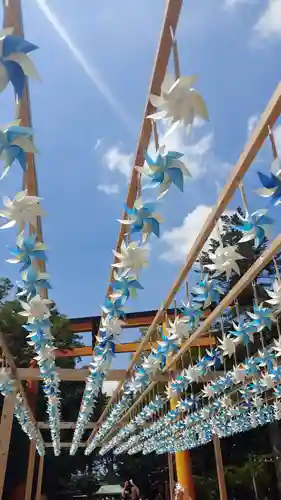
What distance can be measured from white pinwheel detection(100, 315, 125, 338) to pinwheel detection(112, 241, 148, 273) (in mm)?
1040

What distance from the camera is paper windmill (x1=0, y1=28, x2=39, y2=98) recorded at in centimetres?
122

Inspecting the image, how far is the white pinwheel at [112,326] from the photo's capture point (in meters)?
3.43

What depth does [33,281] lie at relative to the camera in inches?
103

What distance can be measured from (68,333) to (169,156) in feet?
41.0

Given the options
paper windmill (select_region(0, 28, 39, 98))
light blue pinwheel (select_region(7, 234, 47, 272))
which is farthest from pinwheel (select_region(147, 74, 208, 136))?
light blue pinwheel (select_region(7, 234, 47, 272))

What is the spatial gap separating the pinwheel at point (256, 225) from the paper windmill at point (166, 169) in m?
0.56

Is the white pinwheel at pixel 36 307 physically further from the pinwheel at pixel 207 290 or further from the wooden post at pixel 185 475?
the wooden post at pixel 185 475

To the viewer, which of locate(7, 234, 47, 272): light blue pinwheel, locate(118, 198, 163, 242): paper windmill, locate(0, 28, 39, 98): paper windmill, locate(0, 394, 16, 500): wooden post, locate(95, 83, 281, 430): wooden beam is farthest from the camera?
locate(0, 394, 16, 500): wooden post

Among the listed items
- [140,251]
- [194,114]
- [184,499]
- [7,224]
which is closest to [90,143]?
[140,251]

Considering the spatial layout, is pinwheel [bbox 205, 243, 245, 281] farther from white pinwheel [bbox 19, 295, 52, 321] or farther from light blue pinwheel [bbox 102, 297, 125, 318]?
white pinwheel [bbox 19, 295, 52, 321]

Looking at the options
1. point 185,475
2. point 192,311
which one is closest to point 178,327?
point 192,311

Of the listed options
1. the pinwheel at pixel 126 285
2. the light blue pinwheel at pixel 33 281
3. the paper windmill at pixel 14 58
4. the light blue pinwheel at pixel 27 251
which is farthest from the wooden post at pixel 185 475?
the paper windmill at pixel 14 58

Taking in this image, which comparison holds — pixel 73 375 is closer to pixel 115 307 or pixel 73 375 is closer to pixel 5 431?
pixel 5 431

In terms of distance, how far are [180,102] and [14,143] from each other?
1.86 ft
